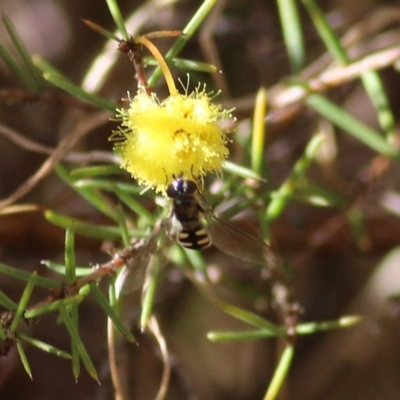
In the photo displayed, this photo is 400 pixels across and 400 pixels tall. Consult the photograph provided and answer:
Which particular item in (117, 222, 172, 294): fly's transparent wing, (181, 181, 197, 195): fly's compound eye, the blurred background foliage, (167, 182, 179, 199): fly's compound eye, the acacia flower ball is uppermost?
the blurred background foliage

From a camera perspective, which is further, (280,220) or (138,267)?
(280,220)

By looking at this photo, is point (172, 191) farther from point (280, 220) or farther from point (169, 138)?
point (280, 220)

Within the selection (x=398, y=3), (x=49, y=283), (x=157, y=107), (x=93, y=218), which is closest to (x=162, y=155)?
(x=157, y=107)

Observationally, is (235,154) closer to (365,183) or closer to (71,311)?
(365,183)

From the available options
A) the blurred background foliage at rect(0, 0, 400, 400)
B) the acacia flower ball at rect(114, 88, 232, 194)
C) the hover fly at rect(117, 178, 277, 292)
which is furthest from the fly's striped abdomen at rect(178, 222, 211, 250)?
the blurred background foliage at rect(0, 0, 400, 400)

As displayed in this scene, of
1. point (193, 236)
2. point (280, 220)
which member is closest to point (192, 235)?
point (193, 236)

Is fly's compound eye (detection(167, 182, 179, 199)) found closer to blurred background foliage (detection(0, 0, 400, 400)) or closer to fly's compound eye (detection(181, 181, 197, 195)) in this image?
fly's compound eye (detection(181, 181, 197, 195))
